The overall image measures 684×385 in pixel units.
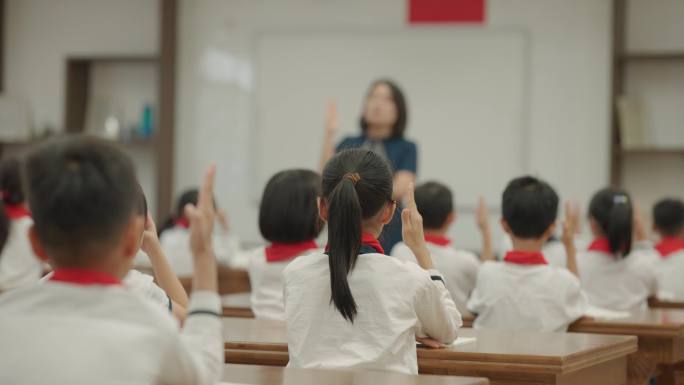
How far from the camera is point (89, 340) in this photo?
1.31 metres

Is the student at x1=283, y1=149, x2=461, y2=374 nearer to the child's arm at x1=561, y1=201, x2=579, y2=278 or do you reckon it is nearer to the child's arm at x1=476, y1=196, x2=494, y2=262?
the child's arm at x1=561, y1=201, x2=579, y2=278

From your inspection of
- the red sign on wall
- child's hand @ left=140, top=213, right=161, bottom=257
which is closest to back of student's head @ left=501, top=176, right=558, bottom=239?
child's hand @ left=140, top=213, right=161, bottom=257

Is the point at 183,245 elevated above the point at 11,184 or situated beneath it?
situated beneath

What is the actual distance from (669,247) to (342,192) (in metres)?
3.25

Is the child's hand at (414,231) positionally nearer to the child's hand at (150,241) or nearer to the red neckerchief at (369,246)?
the red neckerchief at (369,246)

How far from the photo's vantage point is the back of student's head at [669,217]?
504 centimetres

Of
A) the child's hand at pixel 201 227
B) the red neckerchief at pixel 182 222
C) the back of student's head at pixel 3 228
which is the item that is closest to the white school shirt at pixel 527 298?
the back of student's head at pixel 3 228

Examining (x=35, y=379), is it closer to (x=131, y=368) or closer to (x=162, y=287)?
(x=131, y=368)

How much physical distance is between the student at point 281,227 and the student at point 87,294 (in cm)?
181

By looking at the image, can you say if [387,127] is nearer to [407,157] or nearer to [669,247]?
[407,157]

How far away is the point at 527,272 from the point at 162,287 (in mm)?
1225

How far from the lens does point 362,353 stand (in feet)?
6.70

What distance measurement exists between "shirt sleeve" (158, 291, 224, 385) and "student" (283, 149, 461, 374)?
630mm

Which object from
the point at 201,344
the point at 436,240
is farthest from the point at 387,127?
the point at 201,344
